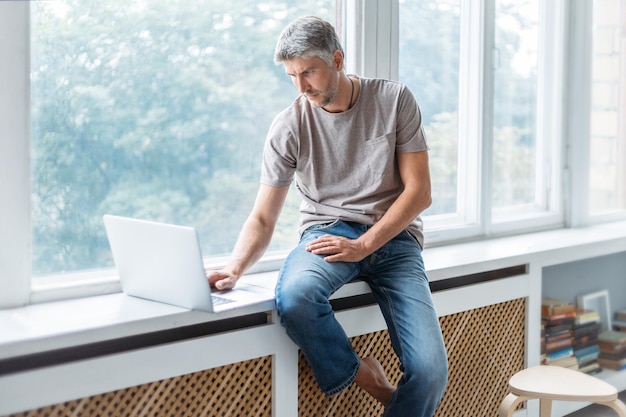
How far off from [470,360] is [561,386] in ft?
1.44

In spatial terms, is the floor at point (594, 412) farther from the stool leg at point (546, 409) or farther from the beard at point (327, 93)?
the beard at point (327, 93)

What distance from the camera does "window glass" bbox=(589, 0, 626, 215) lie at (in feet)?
12.5

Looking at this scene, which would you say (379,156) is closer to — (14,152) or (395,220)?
(395,220)

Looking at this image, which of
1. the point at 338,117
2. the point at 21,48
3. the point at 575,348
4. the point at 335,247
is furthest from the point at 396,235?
the point at 575,348

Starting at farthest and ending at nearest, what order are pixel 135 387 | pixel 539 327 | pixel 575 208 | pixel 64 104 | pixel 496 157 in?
pixel 575 208 < pixel 496 157 < pixel 539 327 < pixel 64 104 < pixel 135 387

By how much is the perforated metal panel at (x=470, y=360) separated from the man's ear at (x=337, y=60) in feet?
2.73

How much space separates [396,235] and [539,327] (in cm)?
106

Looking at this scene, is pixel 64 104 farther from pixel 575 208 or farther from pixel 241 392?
pixel 575 208

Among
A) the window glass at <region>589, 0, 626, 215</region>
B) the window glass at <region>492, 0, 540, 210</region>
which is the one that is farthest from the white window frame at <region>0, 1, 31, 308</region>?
the window glass at <region>589, 0, 626, 215</region>

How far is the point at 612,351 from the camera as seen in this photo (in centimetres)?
357

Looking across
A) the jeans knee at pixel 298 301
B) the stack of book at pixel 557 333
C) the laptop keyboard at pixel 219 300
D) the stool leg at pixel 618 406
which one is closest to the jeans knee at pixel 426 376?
the jeans knee at pixel 298 301

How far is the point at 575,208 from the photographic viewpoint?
12.1 feet

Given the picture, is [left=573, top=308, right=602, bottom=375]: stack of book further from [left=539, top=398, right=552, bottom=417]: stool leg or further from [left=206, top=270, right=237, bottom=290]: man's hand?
[left=206, top=270, right=237, bottom=290]: man's hand

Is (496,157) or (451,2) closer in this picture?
(451,2)
